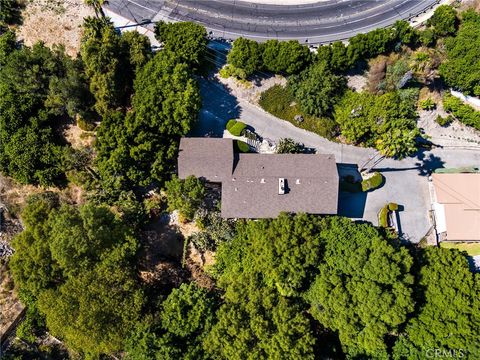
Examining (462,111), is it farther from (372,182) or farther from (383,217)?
(383,217)

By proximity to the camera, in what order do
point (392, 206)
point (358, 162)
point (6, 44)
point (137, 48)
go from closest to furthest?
point (137, 48), point (6, 44), point (392, 206), point (358, 162)

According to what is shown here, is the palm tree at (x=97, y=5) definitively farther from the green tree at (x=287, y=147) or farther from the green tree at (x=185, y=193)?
the green tree at (x=287, y=147)

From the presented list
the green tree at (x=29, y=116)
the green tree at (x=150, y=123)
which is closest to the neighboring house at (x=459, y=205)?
the green tree at (x=150, y=123)

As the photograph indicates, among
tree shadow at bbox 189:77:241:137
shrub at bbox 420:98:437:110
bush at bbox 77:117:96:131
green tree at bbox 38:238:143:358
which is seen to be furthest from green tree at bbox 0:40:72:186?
shrub at bbox 420:98:437:110

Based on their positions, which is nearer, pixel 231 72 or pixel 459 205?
pixel 459 205

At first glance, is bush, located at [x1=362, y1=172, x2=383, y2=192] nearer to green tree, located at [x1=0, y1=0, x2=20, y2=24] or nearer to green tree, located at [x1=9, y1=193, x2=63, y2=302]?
green tree, located at [x1=9, y1=193, x2=63, y2=302]

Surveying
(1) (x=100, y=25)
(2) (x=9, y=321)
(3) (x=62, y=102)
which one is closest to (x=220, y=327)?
(2) (x=9, y=321)

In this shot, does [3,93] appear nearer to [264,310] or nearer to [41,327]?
[41,327]

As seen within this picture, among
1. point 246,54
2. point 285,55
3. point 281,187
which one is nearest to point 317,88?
point 285,55

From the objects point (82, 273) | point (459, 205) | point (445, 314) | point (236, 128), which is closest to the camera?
point (445, 314)
